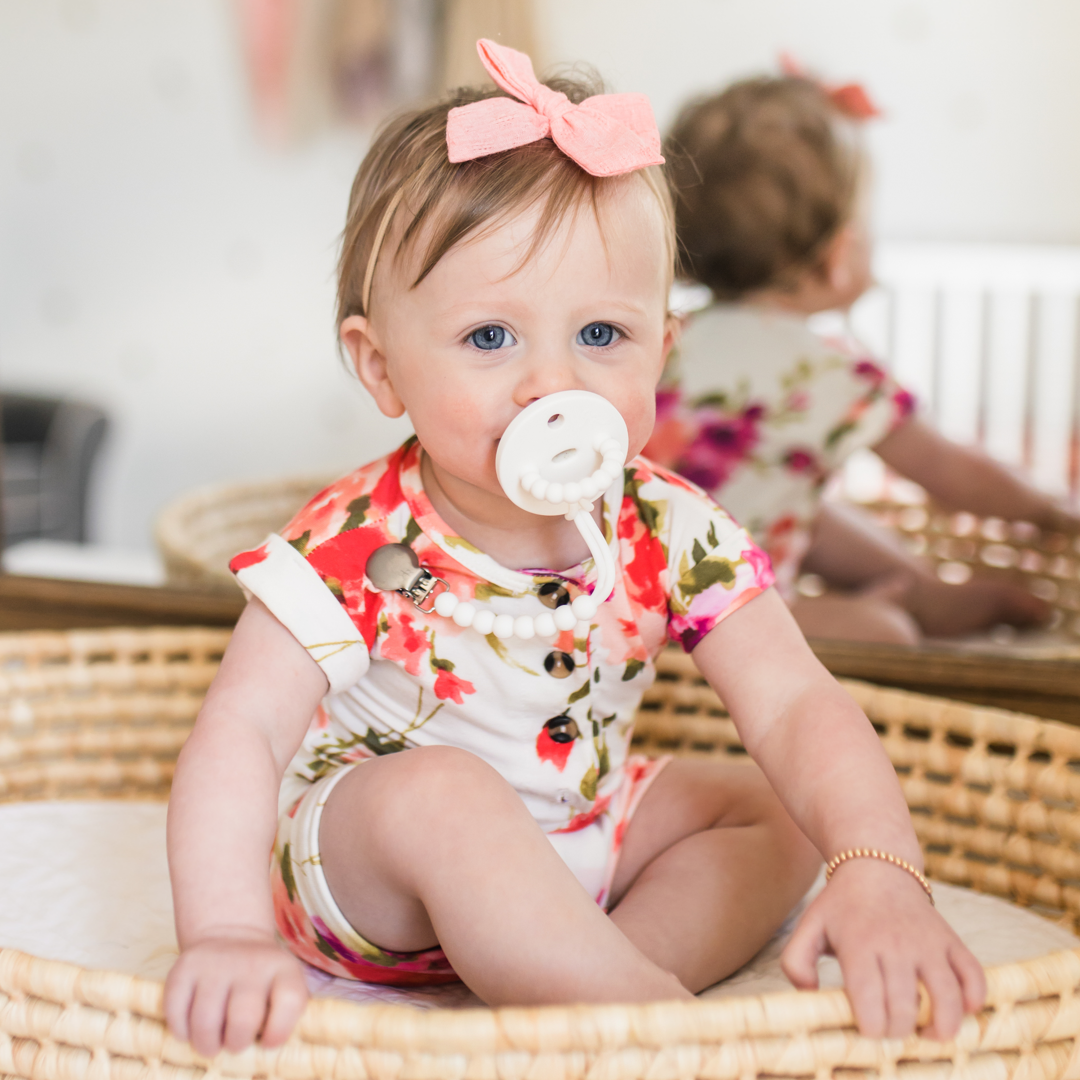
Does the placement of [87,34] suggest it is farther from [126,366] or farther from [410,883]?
[410,883]

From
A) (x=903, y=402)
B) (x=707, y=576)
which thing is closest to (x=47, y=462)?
(x=903, y=402)

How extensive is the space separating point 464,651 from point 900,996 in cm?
24

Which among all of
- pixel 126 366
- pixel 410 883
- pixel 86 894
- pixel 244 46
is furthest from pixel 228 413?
pixel 410 883

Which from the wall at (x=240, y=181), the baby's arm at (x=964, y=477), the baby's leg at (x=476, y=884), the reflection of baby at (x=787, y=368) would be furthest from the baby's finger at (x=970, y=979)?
the baby's arm at (x=964, y=477)

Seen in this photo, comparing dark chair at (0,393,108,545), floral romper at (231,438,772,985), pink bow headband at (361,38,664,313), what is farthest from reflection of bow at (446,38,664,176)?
dark chair at (0,393,108,545)

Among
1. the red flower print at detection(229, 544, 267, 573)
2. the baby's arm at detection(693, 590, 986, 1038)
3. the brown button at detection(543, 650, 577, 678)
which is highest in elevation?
the red flower print at detection(229, 544, 267, 573)

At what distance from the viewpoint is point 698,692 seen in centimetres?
75

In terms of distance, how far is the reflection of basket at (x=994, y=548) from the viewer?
99cm

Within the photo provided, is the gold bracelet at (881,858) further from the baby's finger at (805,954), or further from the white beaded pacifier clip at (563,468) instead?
the white beaded pacifier clip at (563,468)

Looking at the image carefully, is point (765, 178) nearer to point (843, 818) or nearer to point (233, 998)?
point (843, 818)

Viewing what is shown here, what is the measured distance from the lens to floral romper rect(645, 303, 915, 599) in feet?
3.09

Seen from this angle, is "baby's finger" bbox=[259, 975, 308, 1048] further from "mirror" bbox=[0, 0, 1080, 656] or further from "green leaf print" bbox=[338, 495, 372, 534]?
"mirror" bbox=[0, 0, 1080, 656]

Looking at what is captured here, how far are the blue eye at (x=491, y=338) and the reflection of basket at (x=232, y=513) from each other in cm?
58

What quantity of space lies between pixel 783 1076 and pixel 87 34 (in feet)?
4.14
